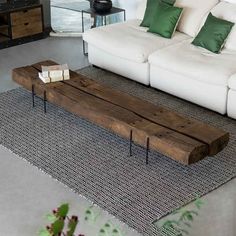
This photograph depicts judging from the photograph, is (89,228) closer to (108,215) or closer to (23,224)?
(108,215)

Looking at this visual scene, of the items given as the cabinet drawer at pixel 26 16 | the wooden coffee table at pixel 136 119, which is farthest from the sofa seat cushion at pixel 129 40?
the cabinet drawer at pixel 26 16

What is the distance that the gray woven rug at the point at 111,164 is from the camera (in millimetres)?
2906

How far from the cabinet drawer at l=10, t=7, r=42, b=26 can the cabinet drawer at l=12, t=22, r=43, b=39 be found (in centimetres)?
5

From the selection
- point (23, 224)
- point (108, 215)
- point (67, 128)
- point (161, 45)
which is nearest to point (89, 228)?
point (108, 215)

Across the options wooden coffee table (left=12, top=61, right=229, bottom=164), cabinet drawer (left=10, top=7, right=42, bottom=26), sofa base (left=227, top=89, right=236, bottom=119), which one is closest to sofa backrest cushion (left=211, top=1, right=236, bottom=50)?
sofa base (left=227, top=89, right=236, bottom=119)

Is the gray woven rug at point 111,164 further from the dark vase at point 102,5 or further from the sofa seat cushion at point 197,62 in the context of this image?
the dark vase at point 102,5

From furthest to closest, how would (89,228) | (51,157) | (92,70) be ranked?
(92,70)
(51,157)
(89,228)

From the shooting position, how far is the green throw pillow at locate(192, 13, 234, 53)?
13.7 ft

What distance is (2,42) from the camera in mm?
5535

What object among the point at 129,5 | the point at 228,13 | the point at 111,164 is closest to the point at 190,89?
the point at 228,13

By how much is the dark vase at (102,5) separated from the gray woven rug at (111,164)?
5.46 ft

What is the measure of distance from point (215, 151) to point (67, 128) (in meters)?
1.24

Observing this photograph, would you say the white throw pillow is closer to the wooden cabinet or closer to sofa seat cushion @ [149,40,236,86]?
sofa seat cushion @ [149,40,236,86]

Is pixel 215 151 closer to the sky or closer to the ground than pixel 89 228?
closer to the sky
